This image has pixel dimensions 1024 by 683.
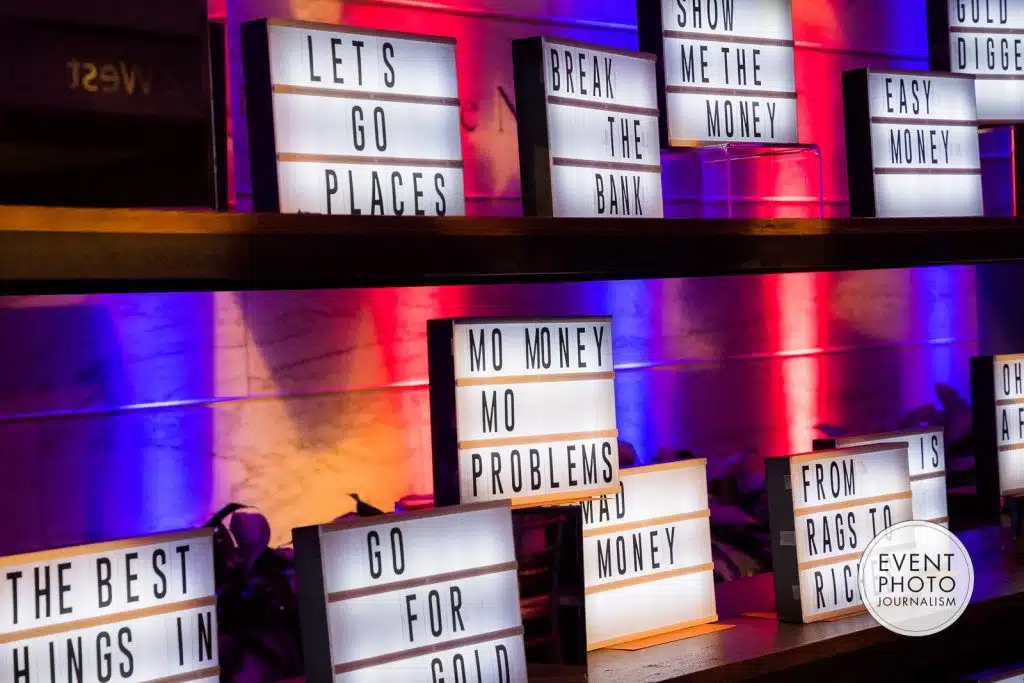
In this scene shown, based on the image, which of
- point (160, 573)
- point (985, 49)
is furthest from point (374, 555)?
point (985, 49)

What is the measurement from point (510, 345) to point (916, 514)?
1087 mm

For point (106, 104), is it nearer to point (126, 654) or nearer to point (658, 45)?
point (126, 654)

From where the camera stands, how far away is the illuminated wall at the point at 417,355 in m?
2.20

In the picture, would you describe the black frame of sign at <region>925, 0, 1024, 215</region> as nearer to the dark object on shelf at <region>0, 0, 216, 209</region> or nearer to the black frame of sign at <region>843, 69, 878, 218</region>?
the black frame of sign at <region>843, 69, 878, 218</region>

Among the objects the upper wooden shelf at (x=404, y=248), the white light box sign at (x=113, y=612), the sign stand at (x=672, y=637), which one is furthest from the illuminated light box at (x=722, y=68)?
the white light box sign at (x=113, y=612)

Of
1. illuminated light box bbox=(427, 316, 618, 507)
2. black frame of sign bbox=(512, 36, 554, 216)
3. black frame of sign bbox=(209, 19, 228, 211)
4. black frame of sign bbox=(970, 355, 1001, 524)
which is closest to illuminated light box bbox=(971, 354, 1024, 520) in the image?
black frame of sign bbox=(970, 355, 1001, 524)

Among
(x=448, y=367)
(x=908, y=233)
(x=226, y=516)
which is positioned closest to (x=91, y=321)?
(x=226, y=516)

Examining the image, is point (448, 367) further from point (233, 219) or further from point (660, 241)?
point (233, 219)

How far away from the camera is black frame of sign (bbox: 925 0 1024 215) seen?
3031 millimetres

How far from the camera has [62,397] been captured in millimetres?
2186

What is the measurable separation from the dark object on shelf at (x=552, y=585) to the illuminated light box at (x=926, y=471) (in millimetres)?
883

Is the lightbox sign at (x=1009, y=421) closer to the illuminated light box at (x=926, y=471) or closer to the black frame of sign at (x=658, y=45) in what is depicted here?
the illuminated light box at (x=926, y=471)

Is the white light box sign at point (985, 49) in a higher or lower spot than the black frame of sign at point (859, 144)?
higher

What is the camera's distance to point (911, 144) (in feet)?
9.15
